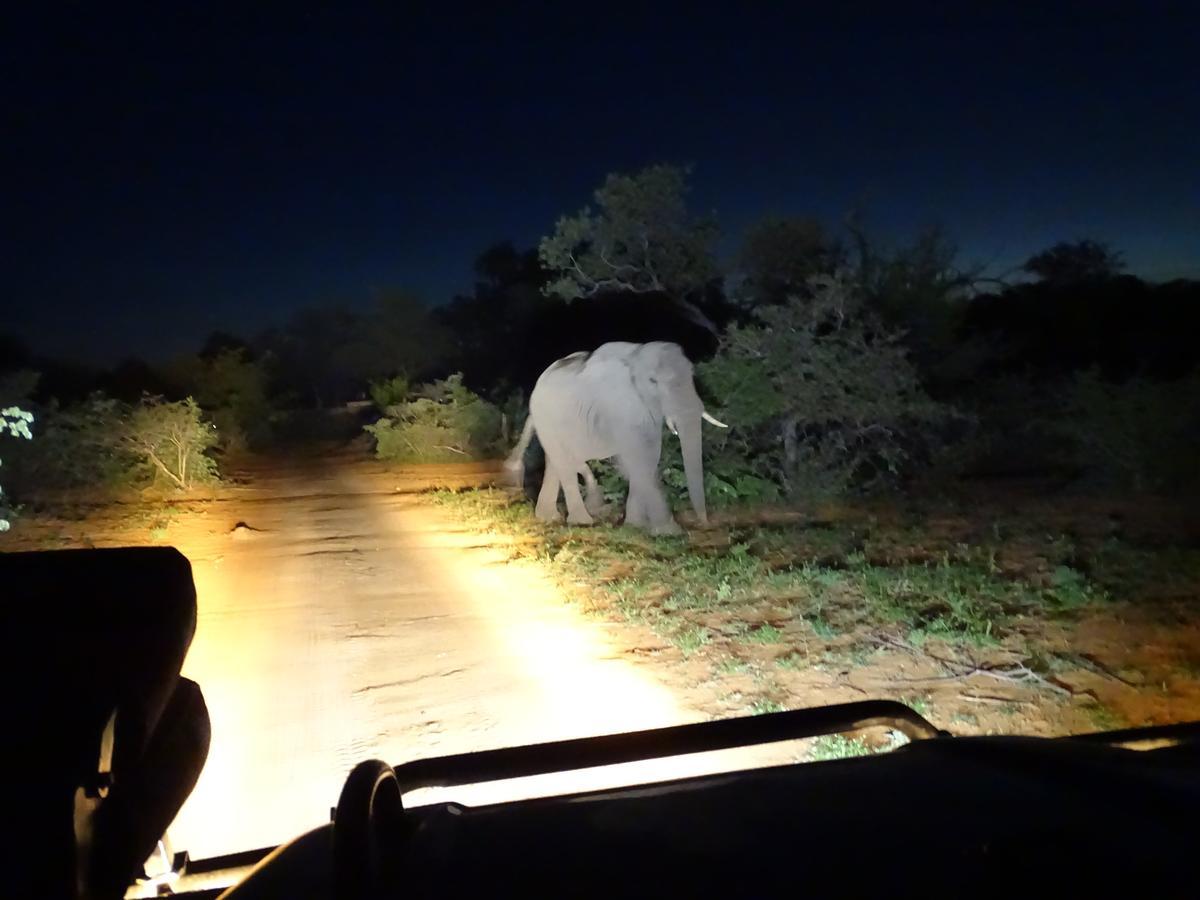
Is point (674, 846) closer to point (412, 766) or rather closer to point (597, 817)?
point (597, 817)

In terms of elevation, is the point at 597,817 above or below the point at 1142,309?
below

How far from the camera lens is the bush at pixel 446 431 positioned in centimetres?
2392

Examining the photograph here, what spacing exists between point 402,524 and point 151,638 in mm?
11379

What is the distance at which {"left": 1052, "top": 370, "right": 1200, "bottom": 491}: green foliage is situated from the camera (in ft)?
46.8

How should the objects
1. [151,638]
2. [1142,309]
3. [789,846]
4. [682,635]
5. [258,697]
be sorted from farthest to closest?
[1142,309] → [682,635] → [258,697] → [151,638] → [789,846]

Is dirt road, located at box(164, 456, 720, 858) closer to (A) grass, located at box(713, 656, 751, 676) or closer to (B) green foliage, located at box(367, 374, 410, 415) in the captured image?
(A) grass, located at box(713, 656, 751, 676)

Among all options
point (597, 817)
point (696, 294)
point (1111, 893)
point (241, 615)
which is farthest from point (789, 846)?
point (696, 294)

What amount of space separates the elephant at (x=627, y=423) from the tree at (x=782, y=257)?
3.28m

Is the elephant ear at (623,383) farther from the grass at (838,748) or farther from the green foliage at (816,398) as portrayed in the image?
the grass at (838,748)

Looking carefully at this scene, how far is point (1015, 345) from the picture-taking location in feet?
62.7

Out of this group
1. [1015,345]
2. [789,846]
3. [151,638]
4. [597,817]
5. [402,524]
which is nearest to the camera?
[789,846]

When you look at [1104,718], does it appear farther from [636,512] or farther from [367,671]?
[636,512]

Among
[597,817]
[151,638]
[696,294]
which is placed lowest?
[597,817]

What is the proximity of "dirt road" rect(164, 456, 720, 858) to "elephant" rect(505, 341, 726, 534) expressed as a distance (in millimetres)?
1841
